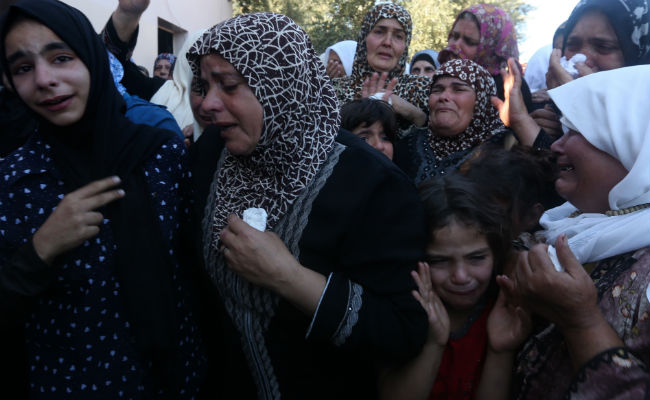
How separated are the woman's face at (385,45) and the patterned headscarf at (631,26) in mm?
1429

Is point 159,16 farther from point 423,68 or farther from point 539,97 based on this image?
point 539,97

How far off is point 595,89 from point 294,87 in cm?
106

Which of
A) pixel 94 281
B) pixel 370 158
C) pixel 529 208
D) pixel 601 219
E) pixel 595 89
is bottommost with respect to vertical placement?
pixel 529 208

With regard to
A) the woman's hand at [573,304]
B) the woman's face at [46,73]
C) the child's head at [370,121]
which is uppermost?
the woman's face at [46,73]

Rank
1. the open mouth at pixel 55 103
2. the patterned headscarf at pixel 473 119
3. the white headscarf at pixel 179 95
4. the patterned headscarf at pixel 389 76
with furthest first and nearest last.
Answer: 1. the white headscarf at pixel 179 95
2. the patterned headscarf at pixel 389 76
3. the patterned headscarf at pixel 473 119
4. the open mouth at pixel 55 103

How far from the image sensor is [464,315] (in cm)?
200

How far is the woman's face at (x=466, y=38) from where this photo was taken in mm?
3785

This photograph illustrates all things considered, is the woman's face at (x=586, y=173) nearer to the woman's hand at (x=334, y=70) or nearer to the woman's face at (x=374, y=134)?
the woman's face at (x=374, y=134)

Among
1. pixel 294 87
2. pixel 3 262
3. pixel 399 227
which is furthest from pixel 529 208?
pixel 3 262

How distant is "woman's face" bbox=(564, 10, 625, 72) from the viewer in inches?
105

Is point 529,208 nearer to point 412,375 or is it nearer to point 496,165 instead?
point 496,165

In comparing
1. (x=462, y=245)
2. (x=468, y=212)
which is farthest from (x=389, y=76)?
(x=462, y=245)

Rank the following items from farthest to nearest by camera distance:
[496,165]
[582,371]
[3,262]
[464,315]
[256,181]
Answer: [496,165]
[464,315]
[256,181]
[3,262]
[582,371]

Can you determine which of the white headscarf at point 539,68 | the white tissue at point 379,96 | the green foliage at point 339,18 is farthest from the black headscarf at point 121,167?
the green foliage at point 339,18
